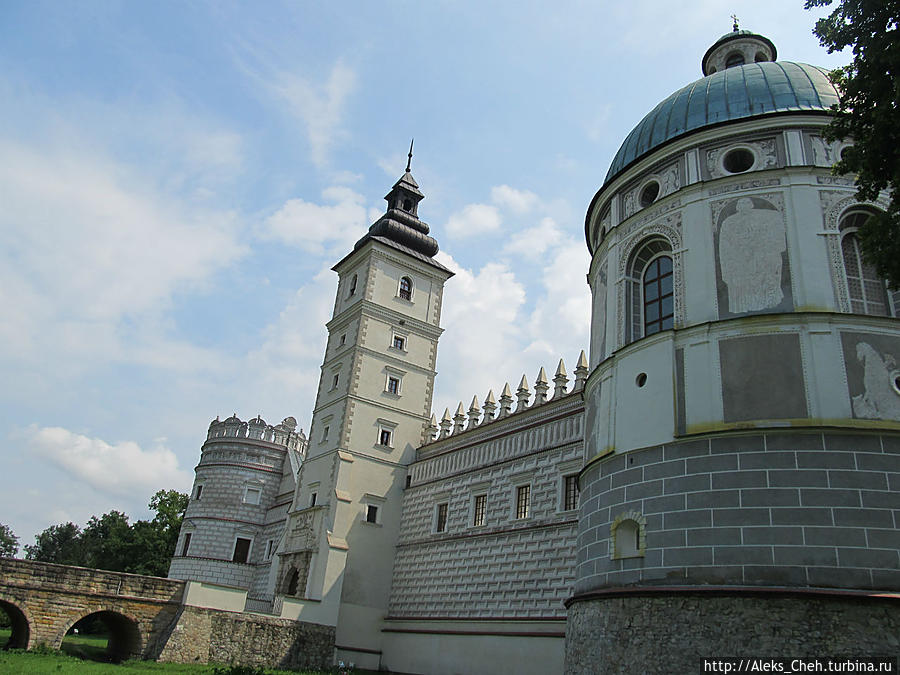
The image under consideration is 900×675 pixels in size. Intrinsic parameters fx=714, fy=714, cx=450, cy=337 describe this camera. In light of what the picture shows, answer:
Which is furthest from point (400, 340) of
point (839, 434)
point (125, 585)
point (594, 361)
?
point (839, 434)

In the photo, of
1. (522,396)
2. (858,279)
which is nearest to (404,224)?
(522,396)

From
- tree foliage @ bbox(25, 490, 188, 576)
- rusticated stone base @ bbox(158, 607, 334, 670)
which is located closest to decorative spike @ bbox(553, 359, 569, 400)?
rusticated stone base @ bbox(158, 607, 334, 670)

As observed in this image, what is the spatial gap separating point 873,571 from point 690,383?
3.65m

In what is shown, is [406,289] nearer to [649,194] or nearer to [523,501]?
[523,501]

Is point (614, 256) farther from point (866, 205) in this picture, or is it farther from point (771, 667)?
point (771, 667)

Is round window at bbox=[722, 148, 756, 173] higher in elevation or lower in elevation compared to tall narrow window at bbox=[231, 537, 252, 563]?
higher

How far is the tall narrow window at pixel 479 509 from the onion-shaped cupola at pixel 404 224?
13.0 meters

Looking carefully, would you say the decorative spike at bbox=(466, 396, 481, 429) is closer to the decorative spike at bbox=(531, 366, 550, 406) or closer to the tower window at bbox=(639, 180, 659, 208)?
the decorative spike at bbox=(531, 366, 550, 406)

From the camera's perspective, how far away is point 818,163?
1264 centimetres

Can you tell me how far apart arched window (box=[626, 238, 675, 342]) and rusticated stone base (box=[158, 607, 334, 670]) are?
16.0m

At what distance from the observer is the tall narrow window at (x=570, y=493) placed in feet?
65.5

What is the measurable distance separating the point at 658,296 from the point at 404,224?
70.1ft

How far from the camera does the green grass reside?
15266 millimetres

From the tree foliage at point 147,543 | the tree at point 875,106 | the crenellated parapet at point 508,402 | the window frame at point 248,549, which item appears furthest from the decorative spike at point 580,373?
the tree foliage at point 147,543
